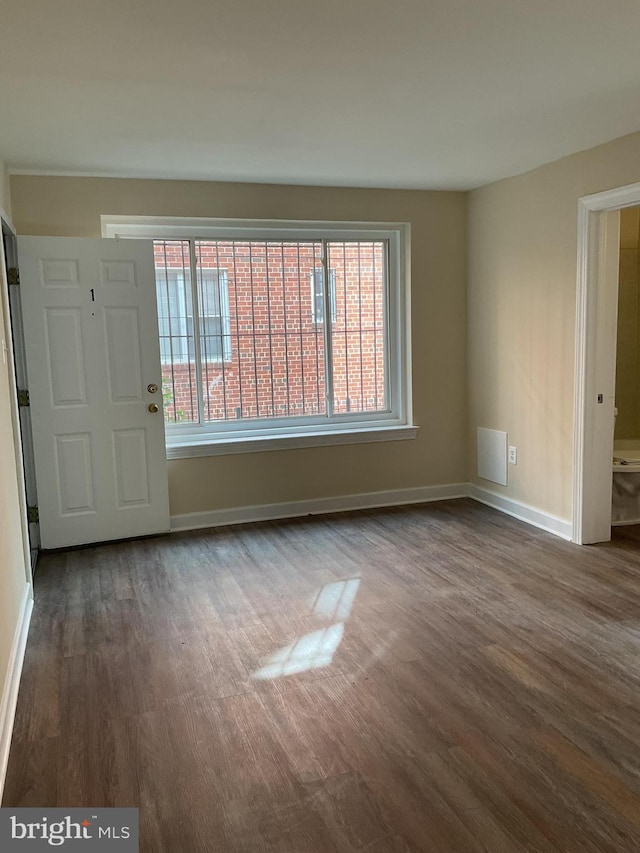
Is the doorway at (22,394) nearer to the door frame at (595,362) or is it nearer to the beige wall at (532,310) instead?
the beige wall at (532,310)

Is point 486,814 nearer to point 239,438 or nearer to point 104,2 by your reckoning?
point 104,2

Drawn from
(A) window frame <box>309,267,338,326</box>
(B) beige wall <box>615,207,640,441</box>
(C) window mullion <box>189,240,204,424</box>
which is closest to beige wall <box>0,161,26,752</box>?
(C) window mullion <box>189,240,204,424</box>

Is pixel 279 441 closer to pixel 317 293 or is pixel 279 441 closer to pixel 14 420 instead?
pixel 317 293

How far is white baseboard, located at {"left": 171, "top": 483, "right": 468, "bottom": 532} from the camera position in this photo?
185 inches

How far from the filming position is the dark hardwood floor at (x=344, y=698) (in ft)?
6.17

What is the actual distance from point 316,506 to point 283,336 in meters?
1.29

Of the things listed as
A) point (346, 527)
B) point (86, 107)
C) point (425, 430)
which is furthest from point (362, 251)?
point (86, 107)

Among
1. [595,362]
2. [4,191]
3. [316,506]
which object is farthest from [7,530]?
[595,362]

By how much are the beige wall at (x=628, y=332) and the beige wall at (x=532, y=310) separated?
37.5 inches

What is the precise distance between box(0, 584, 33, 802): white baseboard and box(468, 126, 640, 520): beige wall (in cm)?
320

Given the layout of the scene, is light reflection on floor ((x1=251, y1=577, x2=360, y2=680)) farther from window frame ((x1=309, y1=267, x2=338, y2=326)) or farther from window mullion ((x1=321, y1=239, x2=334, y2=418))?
window frame ((x1=309, y1=267, x2=338, y2=326))

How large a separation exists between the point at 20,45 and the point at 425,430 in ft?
12.3

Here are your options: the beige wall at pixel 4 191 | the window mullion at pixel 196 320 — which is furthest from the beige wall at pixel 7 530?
the window mullion at pixel 196 320

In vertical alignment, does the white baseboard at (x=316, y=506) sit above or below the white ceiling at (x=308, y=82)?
below
